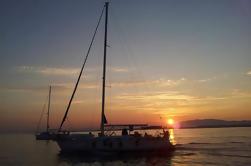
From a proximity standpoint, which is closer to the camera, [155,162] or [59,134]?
[155,162]

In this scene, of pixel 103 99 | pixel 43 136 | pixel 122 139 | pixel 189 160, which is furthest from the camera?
pixel 43 136

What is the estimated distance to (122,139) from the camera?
50.6 metres

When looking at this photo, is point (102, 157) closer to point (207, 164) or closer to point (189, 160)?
point (189, 160)

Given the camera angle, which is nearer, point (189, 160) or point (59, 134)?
point (189, 160)

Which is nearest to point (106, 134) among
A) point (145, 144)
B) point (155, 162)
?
point (145, 144)

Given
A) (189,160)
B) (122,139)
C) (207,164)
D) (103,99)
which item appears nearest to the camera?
(207,164)

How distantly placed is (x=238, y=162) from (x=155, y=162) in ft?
34.1

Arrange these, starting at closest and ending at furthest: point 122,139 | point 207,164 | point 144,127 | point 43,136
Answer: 1. point 207,164
2. point 122,139
3. point 144,127
4. point 43,136

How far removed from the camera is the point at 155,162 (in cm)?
4491

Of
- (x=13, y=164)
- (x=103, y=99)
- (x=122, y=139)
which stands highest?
(x=103, y=99)

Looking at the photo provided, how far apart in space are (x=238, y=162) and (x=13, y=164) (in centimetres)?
2877

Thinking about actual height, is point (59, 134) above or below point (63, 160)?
above

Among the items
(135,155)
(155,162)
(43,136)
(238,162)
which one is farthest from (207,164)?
(43,136)

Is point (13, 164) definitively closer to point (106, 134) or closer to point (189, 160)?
point (106, 134)
